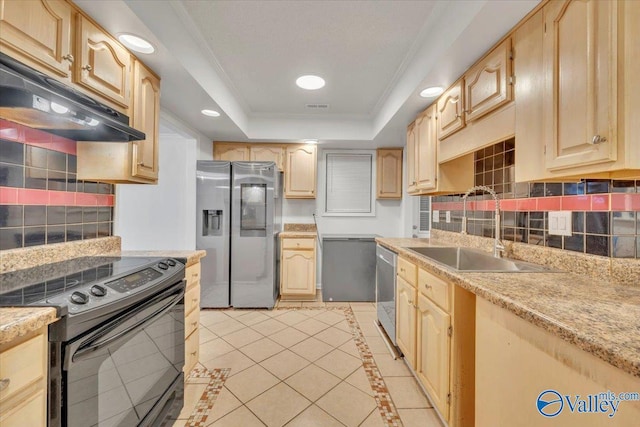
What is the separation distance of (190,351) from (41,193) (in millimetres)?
1246

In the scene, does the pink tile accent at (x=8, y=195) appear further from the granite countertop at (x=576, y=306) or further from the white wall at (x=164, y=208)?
the granite countertop at (x=576, y=306)

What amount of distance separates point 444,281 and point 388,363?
105 cm

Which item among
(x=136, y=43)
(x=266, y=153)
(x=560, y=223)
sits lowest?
(x=560, y=223)

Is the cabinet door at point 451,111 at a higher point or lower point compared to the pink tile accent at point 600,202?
higher

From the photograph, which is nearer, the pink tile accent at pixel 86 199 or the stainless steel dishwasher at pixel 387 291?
the pink tile accent at pixel 86 199

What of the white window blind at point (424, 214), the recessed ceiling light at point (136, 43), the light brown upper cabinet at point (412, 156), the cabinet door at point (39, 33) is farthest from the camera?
the white window blind at point (424, 214)

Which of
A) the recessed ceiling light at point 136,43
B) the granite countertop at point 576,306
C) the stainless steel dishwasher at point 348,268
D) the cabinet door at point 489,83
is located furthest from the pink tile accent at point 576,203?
the recessed ceiling light at point 136,43

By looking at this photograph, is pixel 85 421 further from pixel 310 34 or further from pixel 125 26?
pixel 310 34

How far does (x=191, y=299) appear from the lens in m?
1.79

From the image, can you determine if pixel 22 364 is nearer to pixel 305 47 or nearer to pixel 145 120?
pixel 145 120

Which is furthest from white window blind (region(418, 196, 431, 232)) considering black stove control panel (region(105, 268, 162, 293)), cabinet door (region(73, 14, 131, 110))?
cabinet door (region(73, 14, 131, 110))

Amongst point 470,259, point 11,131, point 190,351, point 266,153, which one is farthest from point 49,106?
point 266,153

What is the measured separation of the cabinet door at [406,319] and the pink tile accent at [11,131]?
2.28 m

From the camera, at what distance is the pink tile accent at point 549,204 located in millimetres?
1408
